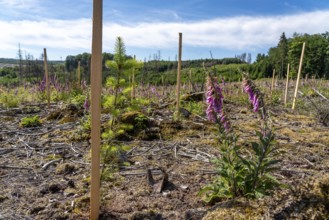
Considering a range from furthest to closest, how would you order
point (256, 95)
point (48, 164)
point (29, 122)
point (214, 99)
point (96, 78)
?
point (29, 122) → point (48, 164) → point (214, 99) → point (256, 95) → point (96, 78)

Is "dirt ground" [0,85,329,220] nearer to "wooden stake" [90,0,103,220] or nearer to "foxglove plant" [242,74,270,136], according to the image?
"foxglove plant" [242,74,270,136]

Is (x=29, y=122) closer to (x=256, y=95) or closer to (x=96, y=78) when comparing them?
(x=96, y=78)

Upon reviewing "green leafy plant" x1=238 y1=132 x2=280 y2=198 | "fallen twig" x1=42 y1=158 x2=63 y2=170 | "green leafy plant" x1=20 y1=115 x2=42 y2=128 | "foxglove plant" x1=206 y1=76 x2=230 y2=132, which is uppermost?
"foxglove plant" x1=206 y1=76 x2=230 y2=132

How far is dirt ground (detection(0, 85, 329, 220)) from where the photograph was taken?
2.24 m

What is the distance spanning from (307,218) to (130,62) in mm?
2003

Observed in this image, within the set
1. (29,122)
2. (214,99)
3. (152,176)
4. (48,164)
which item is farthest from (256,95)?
(29,122)

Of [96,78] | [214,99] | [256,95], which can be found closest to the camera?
[96,78]

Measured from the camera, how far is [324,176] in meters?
2.46

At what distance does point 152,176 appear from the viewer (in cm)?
403

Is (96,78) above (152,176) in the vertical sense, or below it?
above

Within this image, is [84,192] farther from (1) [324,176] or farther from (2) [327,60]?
(2) [327,60]

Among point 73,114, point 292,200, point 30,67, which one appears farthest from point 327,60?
point 292,200

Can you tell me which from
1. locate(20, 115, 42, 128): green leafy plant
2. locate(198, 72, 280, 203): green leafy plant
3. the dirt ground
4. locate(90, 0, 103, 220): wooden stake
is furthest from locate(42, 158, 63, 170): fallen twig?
locate(20, 115, 42, 128): green leafy plant

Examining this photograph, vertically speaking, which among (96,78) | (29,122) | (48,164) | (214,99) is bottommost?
(48,164)
